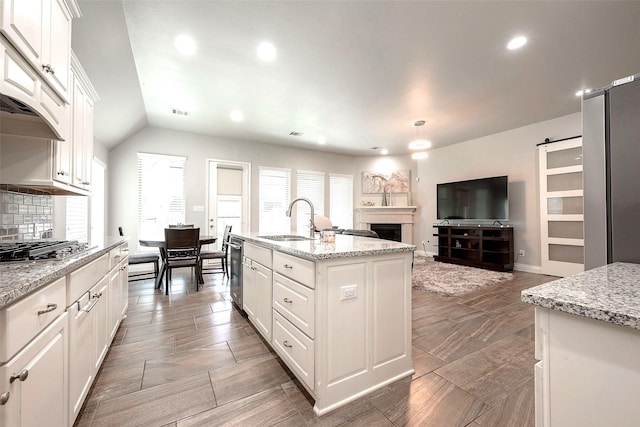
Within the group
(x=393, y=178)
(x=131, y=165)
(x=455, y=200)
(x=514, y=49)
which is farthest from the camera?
(x=393, y=178)

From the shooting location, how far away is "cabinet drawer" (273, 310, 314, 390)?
155 cm

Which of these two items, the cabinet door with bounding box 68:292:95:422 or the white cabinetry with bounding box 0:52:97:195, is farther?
the white cabinetry with bounding box 0:52:97:195

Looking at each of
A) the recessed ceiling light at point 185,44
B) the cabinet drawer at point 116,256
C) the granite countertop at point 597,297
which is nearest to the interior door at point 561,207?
the granite countertop at point 597,297

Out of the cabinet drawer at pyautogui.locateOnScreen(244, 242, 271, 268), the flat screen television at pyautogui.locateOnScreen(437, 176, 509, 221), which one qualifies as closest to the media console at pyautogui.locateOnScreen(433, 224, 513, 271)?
the flat screen television at pyautogui.locateOnScreen(437, 176, 509, 221)

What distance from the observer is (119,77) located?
3059 millimetres

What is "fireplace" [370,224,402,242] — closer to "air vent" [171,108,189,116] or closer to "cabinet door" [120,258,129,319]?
"air vent" [171,108,189,116]

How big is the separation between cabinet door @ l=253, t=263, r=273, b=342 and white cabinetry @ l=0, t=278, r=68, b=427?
1192 millimetres

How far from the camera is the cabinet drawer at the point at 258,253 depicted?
84.6 inches

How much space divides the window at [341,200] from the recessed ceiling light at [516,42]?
4.92m

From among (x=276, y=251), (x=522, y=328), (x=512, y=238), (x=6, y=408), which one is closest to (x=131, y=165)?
(x=276, y=251)

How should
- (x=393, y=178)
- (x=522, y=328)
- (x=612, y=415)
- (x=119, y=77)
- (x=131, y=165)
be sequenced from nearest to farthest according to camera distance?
(x=612, y=415), (x=522, y=328), (x=119, y=77), (x=131, y=165), (x=393, y=178)

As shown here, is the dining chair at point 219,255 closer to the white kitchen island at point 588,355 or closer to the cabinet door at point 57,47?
the cabinet door at point 57,47

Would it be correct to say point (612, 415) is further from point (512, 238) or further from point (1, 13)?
point (512, 238)

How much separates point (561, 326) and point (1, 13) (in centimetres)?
216
